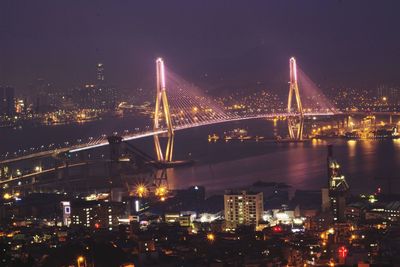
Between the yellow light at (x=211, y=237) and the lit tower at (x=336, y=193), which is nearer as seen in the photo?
the yellow light at (x=211, y=237)

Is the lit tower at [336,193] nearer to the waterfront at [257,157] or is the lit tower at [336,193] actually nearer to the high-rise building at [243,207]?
the high-rise building at [243,207]

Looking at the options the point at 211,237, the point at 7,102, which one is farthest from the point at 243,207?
the point at 7,102

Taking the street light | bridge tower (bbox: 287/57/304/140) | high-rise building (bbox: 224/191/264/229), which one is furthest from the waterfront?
the street light

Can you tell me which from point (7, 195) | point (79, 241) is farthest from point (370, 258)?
point (7, 195)

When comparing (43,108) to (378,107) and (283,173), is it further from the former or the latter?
(283,173)

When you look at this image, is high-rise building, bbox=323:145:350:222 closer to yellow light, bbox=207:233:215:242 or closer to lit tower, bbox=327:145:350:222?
lit tower, bbox=327:145:350:222

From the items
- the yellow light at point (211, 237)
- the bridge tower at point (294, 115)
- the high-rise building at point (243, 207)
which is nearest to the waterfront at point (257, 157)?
the bridge tower at point (294, 115)

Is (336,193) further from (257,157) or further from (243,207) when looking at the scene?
(257,157)
